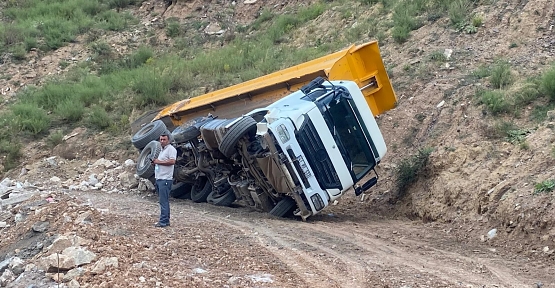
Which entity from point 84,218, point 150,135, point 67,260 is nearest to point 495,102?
point 150,135

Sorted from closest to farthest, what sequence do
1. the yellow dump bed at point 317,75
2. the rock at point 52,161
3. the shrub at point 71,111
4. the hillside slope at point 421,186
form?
1. the hillside slope at point 421,186
2. the yellow dump bed at point 317,75
3. the rock at point 52,161
4. the shrub at point 71,111

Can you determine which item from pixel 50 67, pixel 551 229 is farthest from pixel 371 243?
pixel 50 67

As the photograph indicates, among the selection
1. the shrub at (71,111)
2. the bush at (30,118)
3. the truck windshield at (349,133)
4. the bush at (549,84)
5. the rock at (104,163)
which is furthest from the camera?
the shrub at (71,111)

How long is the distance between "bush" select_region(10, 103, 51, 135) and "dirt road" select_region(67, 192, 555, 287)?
940 cm

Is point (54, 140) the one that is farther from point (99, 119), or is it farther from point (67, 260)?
point (67, 260)

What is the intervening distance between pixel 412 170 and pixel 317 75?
224 cm

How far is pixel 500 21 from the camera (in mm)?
15312

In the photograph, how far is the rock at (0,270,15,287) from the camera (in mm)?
7571

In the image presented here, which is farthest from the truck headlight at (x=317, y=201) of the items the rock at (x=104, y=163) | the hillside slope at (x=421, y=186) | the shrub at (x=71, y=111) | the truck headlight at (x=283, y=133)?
the shrub at (x=71, y=111)

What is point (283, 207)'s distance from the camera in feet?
36.7

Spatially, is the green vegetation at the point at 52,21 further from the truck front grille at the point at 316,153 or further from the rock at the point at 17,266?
the rock at the point at 17,266

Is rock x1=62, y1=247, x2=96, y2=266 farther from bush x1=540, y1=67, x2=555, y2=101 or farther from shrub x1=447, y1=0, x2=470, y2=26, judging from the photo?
shrub x1=447, y1=0, x2=470, y2=26

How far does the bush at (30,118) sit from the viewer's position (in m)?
19.6

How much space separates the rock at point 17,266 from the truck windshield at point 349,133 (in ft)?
15.3
